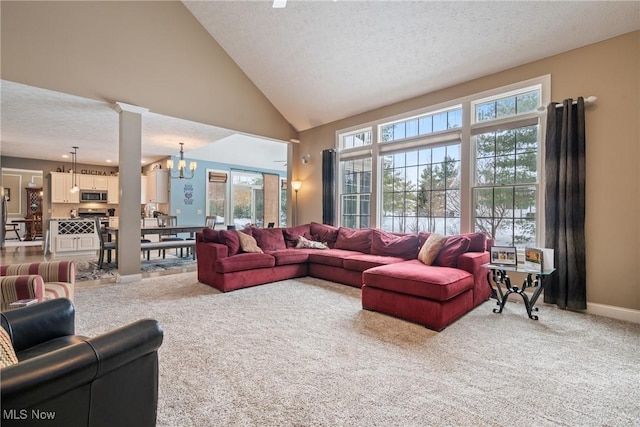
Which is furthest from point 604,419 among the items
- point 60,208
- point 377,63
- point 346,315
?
point 60,208

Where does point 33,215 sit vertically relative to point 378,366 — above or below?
above

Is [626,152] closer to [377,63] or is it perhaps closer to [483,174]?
[483,174]

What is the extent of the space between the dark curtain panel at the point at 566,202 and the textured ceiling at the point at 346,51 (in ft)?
→ 2.78

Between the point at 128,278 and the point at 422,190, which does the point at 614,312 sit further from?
the point at 128,278

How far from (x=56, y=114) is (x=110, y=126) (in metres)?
0.80

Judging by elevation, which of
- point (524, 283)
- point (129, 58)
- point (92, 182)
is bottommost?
point (524, 283)

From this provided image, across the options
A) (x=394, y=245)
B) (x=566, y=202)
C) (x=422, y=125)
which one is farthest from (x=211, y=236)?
(x=566, y=202)

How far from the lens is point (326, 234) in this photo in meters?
5.57

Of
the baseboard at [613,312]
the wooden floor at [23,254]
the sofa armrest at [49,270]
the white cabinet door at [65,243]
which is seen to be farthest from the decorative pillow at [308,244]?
the white cabinet door at [65,243]

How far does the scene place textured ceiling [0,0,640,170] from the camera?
3.30 meters

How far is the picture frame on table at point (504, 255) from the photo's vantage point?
10.3 ft

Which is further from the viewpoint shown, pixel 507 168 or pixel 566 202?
pixel 507 168

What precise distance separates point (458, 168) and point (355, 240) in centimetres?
194

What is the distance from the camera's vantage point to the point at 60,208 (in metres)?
8.66
